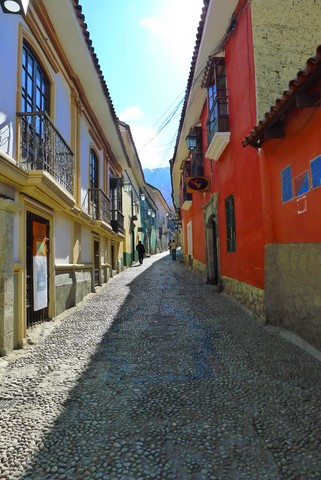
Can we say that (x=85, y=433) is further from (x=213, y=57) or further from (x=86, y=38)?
(x=213, y=57)

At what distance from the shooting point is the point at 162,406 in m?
2.79

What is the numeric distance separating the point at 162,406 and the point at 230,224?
575cm

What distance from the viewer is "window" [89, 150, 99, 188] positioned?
9.96 m

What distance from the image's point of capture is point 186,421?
100 inches

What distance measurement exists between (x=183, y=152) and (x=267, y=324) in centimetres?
1113

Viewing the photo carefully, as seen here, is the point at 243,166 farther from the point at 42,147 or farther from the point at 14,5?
the point at 14,5

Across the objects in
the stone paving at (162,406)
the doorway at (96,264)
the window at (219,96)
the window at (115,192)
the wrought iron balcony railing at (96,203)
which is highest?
the window at (219,96)

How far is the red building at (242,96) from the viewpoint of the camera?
230 inches

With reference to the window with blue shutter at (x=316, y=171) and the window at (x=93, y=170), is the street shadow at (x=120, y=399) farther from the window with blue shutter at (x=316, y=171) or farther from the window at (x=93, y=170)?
the window at (x=93, y=170)

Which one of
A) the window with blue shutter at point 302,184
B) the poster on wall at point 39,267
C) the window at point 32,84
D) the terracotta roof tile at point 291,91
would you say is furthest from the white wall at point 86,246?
the window with blue shutter at point 302,184

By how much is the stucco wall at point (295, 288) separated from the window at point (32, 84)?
4.65 metres

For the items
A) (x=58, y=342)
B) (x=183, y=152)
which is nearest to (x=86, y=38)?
(x=58, y=342)

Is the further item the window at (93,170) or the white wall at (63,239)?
the window at (93,170)

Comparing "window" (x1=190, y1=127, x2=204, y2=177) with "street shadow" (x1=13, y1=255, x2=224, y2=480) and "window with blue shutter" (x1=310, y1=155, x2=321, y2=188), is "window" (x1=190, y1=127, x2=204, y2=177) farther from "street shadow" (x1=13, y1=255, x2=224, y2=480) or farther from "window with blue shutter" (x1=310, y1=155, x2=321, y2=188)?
"window with blue shutter" (x1=310, y1=155, x2=321, y2=188)
